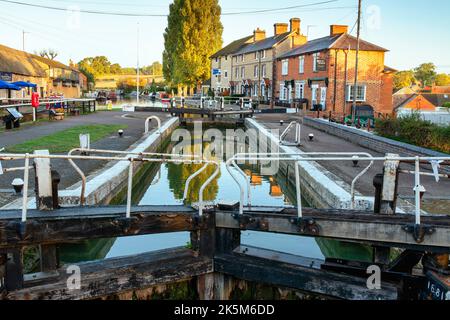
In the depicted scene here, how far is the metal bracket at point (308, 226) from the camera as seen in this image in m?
5.60

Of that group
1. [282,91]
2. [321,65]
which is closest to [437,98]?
[282,91]

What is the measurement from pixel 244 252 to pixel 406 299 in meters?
2.17

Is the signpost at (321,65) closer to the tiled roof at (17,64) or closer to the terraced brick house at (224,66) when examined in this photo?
the terraced brick house at (224,66)

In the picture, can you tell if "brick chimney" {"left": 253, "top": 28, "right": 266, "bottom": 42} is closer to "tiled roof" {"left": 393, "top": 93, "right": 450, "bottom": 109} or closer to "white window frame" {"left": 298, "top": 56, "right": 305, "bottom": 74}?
"tiled roof" {"left": 393, "top": 93, "right": 450, "bottom": 109}

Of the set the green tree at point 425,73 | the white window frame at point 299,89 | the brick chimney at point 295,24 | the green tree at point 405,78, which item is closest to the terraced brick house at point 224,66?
the brick chimney at point 295,24

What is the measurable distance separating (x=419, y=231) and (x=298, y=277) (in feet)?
5.27

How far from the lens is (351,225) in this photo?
5.53 metres

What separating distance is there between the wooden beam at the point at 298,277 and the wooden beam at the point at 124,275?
1.14 feet

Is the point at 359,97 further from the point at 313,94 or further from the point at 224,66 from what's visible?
the point at 224,66

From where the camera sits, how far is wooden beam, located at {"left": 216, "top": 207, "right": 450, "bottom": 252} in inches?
209

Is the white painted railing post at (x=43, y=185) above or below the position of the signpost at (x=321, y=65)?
below

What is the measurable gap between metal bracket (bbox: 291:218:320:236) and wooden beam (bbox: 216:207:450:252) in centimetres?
1

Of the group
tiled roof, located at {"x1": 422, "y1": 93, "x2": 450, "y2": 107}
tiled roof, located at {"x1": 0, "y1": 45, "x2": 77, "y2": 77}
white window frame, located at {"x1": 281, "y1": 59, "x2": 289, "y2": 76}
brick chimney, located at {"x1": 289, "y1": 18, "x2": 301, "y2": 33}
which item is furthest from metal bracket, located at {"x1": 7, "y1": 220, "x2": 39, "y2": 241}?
tiled roof, located at {"x1": 422, "y1": 93, "x2": 450, "y2": 107}
